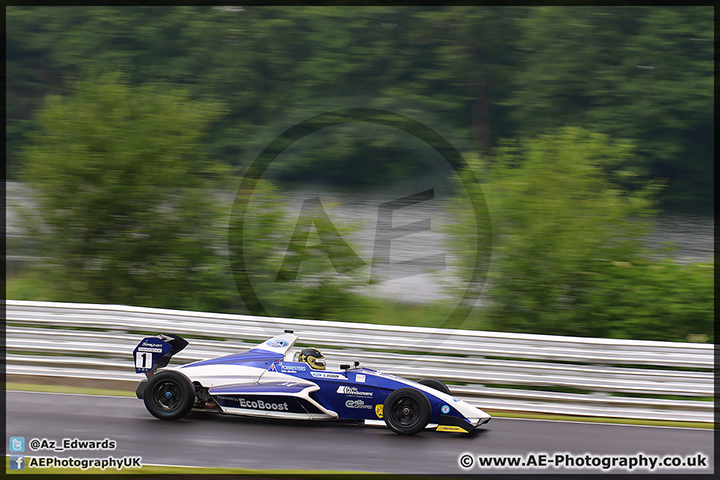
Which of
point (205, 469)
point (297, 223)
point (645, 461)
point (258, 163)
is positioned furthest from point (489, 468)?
point (258, 163)

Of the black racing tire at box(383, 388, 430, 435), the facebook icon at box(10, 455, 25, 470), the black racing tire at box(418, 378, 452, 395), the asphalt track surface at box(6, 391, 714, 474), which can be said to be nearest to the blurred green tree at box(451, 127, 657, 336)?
the asphalt track surface at box(6, 391, 714, 474)

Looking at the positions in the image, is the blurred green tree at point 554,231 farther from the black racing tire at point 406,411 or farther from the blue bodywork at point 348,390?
the black racing tire at point 406,411

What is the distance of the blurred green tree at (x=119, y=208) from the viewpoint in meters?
9.59

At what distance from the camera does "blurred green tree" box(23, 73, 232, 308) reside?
959cm

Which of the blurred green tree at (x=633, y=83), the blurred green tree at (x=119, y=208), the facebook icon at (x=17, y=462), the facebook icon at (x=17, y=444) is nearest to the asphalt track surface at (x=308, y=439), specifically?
the facebook icon at (x=17, y=444)

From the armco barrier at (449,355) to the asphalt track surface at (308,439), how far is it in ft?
1.36

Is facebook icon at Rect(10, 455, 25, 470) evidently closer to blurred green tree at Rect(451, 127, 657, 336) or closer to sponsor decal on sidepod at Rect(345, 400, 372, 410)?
sponsor decal on sidepod at Rect(345, 400, 372, 410)

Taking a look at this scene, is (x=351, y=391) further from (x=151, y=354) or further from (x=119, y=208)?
(x=119, y=208)

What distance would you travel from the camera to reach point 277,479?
4543 millimetres

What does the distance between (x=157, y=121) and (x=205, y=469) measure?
21.4 ft

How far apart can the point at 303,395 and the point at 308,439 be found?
15.6 inches

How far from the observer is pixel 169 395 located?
5.75 meters

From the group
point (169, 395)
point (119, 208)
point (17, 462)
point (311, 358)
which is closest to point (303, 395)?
point (311, 358)

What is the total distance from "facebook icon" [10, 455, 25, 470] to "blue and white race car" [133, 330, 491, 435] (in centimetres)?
116
